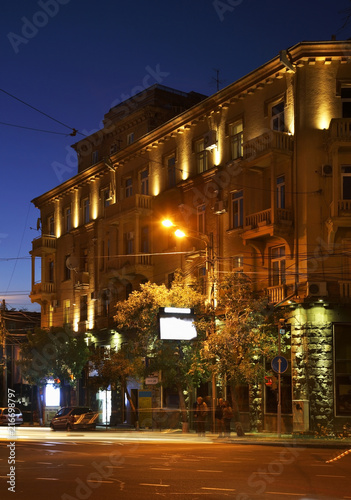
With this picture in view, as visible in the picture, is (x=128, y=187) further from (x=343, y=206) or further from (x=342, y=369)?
(x=342, y=369)

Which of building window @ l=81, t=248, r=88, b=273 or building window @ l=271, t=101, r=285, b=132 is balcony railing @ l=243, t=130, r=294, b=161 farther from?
building window @ l=81, t=248, r=88, b=273

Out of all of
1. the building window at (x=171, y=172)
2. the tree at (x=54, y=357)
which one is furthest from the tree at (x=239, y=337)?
the tree at (x=54, y=357)

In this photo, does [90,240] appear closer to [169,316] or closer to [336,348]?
[169,316]

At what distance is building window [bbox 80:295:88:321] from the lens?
167 feet

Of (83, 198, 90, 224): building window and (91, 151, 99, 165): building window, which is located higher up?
(91, 151, 99, 165): building window

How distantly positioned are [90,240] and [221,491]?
→ 38.2m

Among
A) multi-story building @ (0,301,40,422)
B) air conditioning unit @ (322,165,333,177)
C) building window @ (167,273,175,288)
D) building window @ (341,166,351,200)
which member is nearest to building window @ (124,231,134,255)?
building window @ (167,273,175,288)

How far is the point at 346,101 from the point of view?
31.5 m

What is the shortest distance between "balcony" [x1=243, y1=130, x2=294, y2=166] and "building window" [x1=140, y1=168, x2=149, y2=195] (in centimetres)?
1215

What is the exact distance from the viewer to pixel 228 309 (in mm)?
30469

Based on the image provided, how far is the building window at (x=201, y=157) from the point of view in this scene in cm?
3862

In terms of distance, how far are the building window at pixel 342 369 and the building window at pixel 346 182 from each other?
5581 millimetres

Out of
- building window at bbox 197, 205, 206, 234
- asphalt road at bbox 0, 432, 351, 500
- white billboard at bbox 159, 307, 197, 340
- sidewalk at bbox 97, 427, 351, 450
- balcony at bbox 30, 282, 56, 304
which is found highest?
building window at bbox 197, 205, 206, 234

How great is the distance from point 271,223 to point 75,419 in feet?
55.3
